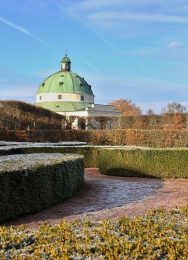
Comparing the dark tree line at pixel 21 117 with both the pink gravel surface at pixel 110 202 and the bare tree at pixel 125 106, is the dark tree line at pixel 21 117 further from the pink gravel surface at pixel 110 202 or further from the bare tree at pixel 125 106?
the bare tree at pixel 125 106

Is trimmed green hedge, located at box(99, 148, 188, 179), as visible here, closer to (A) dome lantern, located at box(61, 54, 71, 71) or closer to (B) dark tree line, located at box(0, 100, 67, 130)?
(B) dark tree line, located at box(0, 100, 67, 130)

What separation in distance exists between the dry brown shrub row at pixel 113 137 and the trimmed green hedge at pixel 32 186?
1581cm

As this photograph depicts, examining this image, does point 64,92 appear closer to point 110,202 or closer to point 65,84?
point 65,84

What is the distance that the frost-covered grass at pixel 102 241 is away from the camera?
10.3ft

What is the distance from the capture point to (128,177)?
13875mm

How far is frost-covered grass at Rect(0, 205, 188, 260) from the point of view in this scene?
3.15 metres

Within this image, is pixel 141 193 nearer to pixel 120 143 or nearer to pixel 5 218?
pixel 5 218

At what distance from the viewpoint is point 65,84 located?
2486 inches

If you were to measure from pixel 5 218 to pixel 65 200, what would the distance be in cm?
247

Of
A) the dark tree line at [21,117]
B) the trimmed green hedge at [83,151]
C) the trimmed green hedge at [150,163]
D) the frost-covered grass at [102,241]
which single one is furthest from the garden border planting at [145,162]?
the dark tree line at [21,117]

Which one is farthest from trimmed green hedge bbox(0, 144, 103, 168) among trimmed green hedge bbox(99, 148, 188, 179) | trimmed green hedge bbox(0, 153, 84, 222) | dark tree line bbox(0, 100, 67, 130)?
dark tree line bbox(0, 100, 67, 130)

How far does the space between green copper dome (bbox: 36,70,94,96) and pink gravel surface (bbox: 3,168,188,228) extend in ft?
172

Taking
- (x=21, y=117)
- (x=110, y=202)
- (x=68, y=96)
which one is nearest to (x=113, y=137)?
(x=21, y=117)

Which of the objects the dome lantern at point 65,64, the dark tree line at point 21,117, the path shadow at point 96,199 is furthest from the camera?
the dome lantern at point 65,64
